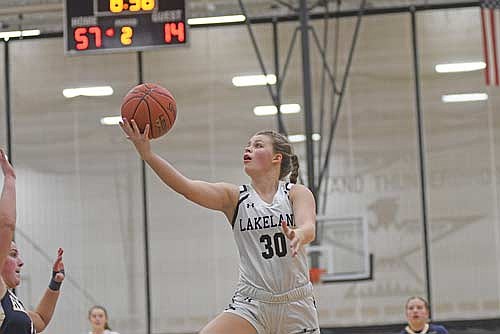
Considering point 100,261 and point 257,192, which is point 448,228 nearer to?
point 100,261

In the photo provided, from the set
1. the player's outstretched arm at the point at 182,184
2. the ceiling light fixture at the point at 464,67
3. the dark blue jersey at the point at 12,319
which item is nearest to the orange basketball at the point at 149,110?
the player's outstretched arm at the point at 182,184

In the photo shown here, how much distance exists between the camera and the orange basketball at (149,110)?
5773 millimetres

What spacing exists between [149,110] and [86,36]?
7006 millimetres

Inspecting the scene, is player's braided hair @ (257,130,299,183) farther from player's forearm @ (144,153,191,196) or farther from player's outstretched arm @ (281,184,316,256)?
player's forearm @ (144,153,191,196)

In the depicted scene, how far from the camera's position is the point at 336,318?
17.7 metres

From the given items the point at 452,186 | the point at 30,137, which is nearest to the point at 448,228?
the point at 452,186

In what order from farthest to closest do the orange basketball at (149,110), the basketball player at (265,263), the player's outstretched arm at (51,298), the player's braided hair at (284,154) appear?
1. the player's braided hair at (284,154)
2. the player's outstretched arm at (51,298)
3. the basketball player at (265,263)
4. the orange basketball at (149,110)

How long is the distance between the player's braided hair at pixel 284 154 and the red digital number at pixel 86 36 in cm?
663

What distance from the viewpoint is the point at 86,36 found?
41.2 ft

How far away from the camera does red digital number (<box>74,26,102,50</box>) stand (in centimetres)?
1252

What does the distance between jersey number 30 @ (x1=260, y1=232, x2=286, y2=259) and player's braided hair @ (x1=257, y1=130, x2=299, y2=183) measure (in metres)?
0.49

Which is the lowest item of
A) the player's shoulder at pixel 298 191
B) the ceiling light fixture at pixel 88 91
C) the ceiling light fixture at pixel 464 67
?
the player's shoulder at pixel 298 191

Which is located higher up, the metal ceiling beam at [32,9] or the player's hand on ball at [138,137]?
the metal ceiling beam at [32,9]

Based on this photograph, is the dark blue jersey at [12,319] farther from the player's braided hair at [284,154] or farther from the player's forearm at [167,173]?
the player's braided hair at [284,154]
